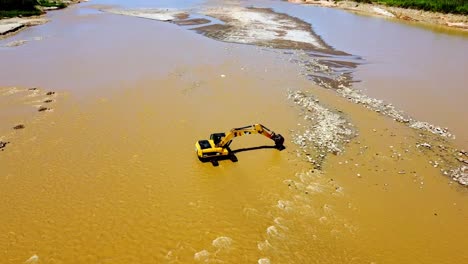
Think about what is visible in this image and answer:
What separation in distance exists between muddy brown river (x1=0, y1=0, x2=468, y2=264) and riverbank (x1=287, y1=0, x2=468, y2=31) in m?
37.8

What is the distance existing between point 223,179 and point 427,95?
51.5ft

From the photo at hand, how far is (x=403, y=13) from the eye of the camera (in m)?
54.9

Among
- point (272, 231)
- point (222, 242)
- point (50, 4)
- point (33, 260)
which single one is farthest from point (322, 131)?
point (50, 4)

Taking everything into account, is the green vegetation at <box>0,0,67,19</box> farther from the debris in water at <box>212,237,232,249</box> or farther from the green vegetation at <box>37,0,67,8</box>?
the debris in water at <box>212,237,232,249</box>

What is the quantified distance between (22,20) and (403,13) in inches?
2083

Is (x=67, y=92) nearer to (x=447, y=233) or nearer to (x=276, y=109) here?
(x=276, y=109)

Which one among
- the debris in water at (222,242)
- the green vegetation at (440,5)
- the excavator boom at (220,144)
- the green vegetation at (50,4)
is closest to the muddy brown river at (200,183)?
the debris in water at (222,242)

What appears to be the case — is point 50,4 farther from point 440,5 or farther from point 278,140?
point 440,5

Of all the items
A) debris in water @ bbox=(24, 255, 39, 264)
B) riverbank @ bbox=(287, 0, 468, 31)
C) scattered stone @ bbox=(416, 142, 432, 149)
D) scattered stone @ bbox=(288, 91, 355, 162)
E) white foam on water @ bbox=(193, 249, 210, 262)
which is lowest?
white foam on water @ bbox=(193, 249, 210, 262)

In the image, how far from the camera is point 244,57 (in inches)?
1123

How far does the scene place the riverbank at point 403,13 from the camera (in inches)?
1935

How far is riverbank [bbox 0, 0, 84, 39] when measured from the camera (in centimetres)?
3591

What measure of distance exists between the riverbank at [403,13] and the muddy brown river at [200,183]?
3776 centimetres

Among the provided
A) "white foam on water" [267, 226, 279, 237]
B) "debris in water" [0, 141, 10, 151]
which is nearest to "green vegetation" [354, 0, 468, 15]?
"white foam on water" [267, 226, 279, 237]
